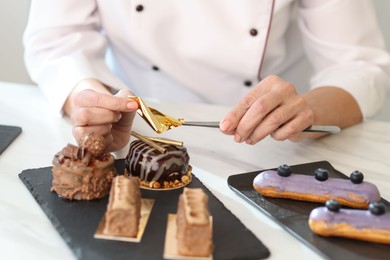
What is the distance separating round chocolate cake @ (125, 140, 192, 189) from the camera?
0.84m

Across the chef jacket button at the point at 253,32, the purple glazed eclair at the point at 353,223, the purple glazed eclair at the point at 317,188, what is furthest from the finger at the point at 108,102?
the chef jacket button at the point at 253,32

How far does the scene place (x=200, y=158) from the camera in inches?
39.2

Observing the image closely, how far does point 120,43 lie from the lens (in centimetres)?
135

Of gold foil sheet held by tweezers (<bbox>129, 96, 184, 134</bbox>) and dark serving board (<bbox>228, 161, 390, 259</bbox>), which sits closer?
dark serving board (<bbox>228, 161, 390, 259</bbox>)

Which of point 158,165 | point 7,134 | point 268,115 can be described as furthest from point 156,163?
point 7,134

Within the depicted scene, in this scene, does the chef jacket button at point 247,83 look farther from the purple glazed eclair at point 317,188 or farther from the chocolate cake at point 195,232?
the chocolate cake at point 195,232

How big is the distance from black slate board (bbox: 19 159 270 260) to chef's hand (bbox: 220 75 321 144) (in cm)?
14

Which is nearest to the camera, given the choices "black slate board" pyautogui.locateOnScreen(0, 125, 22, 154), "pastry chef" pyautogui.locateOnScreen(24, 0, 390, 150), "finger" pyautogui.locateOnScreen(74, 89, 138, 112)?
"finger" pyautogui.locateOnScreen(74, 89, 138, 112)

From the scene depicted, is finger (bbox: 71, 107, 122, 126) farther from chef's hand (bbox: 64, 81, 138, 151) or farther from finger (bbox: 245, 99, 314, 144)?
finger (bbox: 245, 99, 314, 144)

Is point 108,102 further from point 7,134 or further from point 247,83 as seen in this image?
A: point 247,83

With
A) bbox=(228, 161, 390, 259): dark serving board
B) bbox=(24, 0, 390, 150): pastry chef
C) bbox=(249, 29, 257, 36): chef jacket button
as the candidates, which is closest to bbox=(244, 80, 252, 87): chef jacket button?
bbox=(24, 0, 390, 150): pastry chef

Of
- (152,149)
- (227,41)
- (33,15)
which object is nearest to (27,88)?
(33,15)

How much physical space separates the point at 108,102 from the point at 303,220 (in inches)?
13.7

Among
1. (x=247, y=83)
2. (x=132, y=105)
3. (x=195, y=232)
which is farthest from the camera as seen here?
(x=247, y=83)
